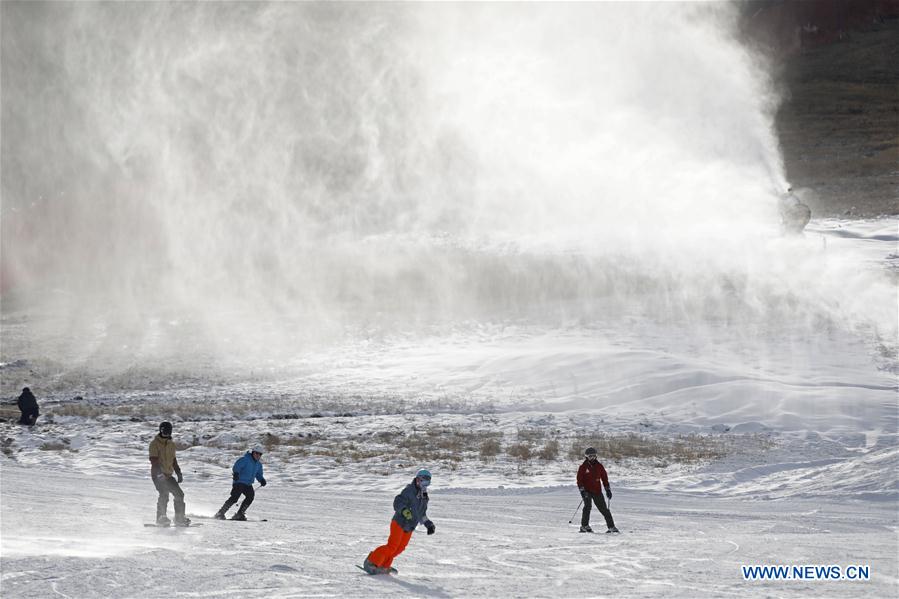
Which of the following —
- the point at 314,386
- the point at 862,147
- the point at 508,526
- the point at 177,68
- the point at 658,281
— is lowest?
the point at 508,526

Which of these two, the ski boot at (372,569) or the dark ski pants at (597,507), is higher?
the dark ski pants at (597,507)

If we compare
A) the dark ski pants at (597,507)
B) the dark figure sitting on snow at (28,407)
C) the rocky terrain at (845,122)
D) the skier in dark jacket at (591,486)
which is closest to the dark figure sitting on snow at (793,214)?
the rocky terrain at (845,122)

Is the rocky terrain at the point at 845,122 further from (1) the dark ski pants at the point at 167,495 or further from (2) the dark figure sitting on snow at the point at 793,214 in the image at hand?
(1) the dark ski pants at the point at 167,495

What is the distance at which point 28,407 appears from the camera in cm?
2695

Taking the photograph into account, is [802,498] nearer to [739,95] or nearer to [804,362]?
[804,362]

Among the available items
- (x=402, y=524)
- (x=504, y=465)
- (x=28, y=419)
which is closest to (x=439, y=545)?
(x=402, y=524)

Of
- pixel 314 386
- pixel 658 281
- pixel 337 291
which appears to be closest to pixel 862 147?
pixel 658 281

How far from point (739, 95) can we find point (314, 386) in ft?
155

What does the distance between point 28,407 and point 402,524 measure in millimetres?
19883

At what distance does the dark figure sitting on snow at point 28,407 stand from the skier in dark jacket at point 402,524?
19322 millimetres

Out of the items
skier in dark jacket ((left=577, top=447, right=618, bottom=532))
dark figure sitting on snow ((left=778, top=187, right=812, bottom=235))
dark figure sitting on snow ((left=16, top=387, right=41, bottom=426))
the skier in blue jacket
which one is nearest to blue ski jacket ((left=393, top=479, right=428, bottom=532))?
Result: skier in dark jacket ((left=577, top=447, right=618, bottom=532))

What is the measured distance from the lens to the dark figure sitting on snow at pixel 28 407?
26.9 m

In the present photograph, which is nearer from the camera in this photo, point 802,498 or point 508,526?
point 508,526

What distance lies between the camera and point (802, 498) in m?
18.0
